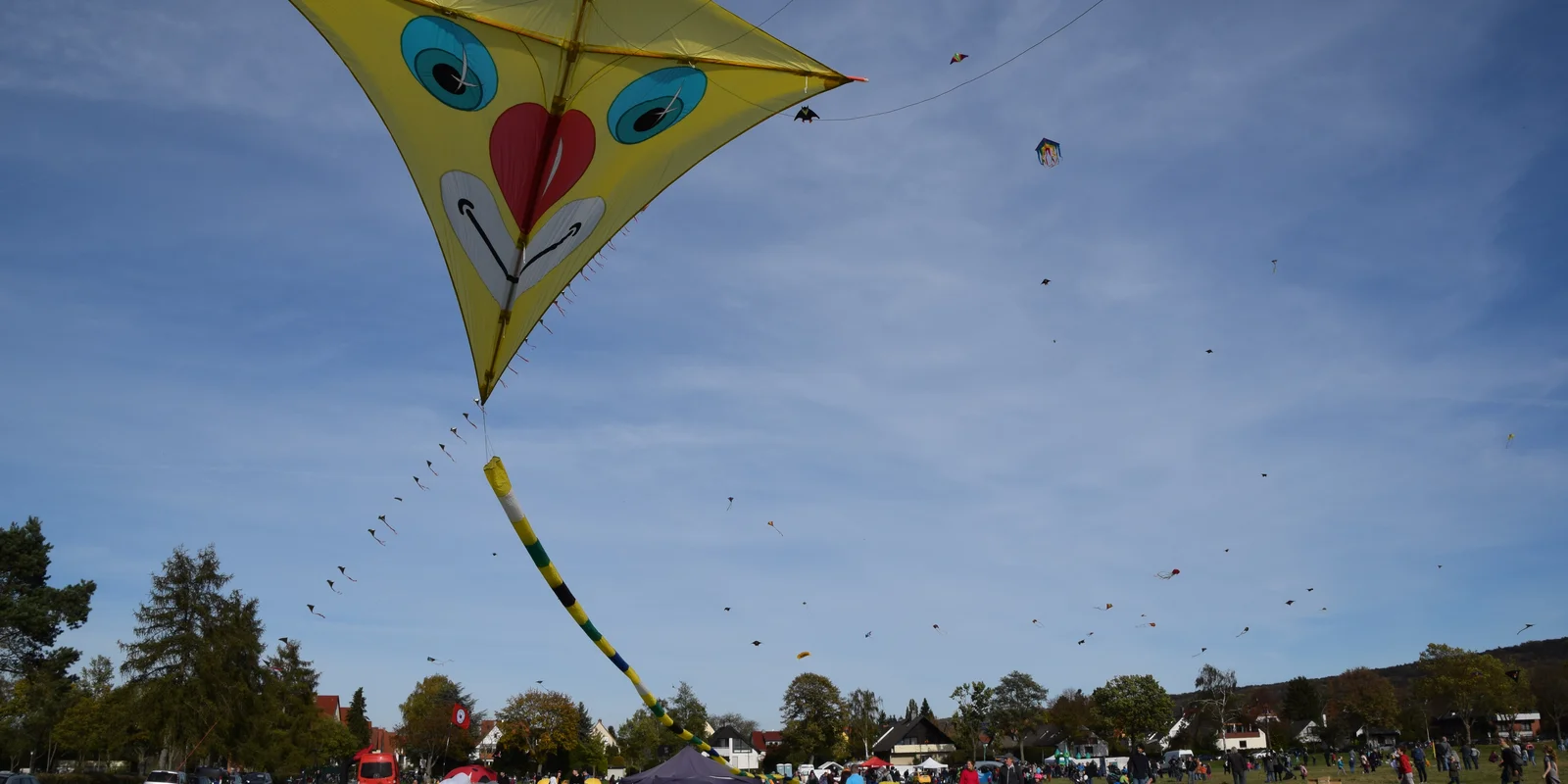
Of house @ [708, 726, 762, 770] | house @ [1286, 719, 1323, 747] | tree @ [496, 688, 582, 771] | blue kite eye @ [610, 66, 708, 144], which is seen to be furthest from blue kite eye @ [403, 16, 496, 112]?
house @ [1286, 719, 1323, 747]

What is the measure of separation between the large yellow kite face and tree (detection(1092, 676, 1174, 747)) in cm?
8391

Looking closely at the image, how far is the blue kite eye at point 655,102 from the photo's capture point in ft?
20.2

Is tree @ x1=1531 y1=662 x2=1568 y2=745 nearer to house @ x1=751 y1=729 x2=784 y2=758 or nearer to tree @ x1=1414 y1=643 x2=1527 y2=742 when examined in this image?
tree @ x1=1414 y1=643 x2=1527 y2=742

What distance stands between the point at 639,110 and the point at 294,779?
69.7 meters

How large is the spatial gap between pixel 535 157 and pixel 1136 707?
278ft

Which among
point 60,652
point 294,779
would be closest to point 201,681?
point 60,652

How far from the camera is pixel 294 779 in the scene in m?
62.9

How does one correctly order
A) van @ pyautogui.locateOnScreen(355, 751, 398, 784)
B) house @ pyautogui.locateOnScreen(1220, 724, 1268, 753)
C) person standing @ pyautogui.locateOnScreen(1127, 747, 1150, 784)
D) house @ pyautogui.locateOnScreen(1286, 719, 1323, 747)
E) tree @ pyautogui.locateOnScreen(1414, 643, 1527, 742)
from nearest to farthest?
1. person standing @ pyautogui.locateOnScreen(1127, 747, 1150, 784)
2. van @ pyautogui.locateOnScreen(355, 751, 398, 784)
3. tree @ pyautogui.locateOnScreen(1414, 643, 1527, 742)
4. house @ pyautogui.locateOnScreen(1220, 724, 1268, 753)
5. house @ pyautogui.locateOnScreen(1286, 719, 1323, 747)

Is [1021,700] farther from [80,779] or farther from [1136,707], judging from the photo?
[80,779]

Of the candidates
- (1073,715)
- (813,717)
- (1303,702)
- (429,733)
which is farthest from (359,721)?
(1303,702)

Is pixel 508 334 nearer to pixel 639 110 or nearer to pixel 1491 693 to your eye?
pixel 639 110

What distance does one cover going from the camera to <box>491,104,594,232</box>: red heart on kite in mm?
6059

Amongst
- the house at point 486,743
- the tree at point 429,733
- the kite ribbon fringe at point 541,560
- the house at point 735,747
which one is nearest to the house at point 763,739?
→ the house at point 735,747

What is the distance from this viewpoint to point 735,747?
9819 cm
